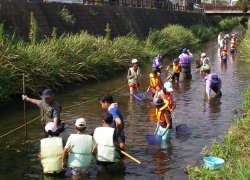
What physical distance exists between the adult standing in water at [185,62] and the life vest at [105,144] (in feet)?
43.4

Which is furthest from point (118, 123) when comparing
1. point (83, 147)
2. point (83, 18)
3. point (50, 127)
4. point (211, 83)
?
point (83, 18)

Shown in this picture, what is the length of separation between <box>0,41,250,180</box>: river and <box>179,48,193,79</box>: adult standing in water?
1.52ft

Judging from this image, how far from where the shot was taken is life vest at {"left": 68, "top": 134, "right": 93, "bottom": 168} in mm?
8016

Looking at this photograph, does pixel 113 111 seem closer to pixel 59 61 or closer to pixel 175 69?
pixel 59 61

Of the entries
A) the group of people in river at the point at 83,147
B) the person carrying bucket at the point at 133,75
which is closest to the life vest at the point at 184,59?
the person carrying bucket at the point at 133,75

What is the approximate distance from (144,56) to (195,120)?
15.0 meters

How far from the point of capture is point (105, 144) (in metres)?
8.22

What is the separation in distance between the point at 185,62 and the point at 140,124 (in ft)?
29.1

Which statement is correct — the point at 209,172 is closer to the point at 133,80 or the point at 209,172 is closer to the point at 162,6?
the point at 133,80

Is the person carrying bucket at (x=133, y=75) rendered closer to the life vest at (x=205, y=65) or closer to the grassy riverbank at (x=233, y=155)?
the life vest at (x=205, y=65)

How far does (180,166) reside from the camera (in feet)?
30.3

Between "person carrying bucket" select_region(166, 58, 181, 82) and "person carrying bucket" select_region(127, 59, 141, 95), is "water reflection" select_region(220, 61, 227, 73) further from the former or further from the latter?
"person carrying bucket" select_region(127, 59, 141, 95)

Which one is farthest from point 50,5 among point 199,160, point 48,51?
point 199,160

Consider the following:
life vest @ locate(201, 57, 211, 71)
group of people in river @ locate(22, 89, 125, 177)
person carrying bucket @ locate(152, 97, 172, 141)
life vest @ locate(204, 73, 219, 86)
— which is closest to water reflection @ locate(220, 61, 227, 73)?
life vest @ locate(201, 57, 211, 71)
